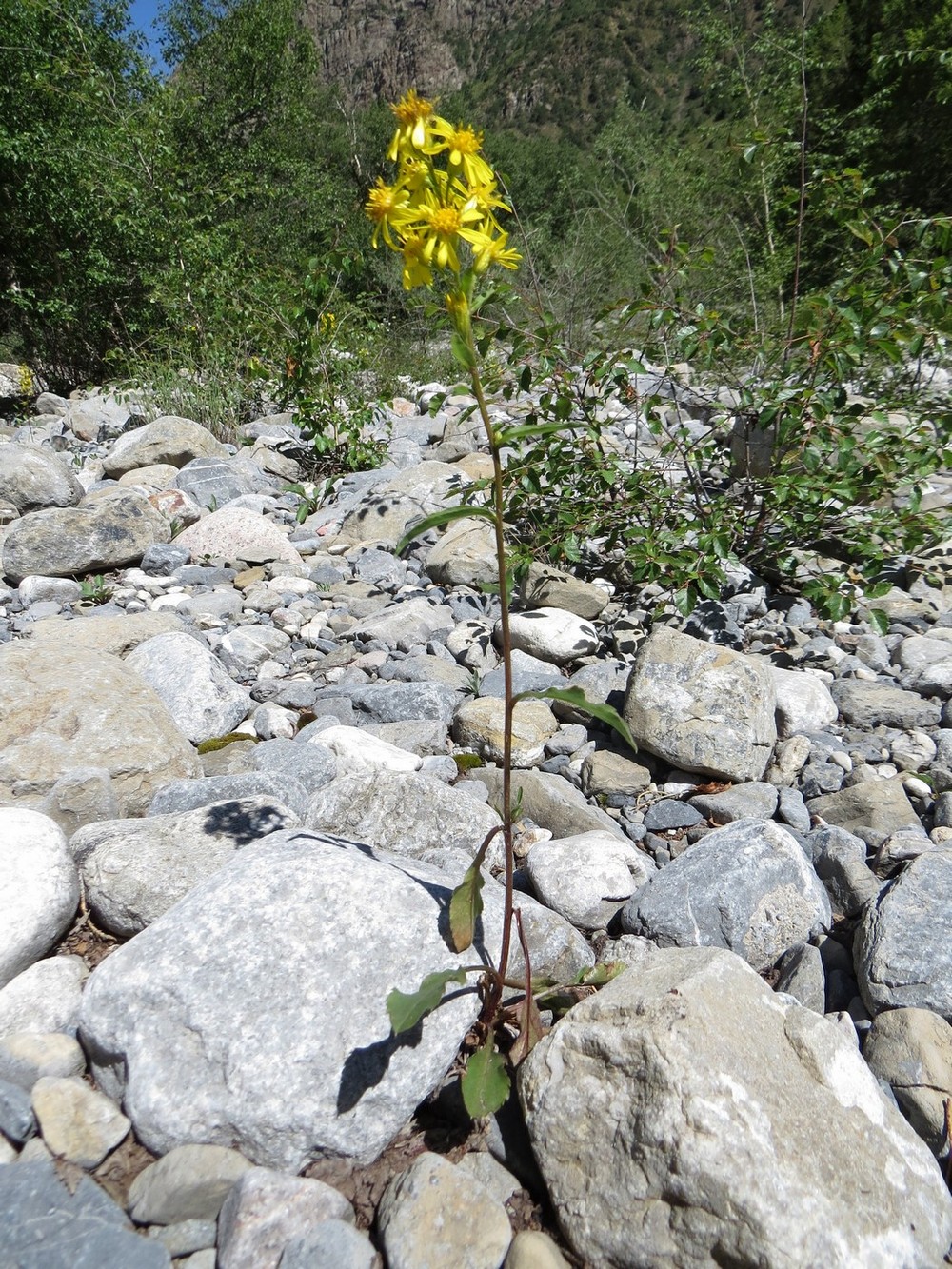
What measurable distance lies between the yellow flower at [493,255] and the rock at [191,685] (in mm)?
1941

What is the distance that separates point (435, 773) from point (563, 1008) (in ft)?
3.29

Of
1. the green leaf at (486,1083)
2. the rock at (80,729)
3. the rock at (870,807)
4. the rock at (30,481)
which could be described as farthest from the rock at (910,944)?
the rock at (30,481)

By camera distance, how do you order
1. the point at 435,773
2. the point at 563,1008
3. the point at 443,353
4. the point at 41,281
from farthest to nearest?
the point at 41,281 → the point at 443,353 → the point at 435,773 → the point at 563,1008

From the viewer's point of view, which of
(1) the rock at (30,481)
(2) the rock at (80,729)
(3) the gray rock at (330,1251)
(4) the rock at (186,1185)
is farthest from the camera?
(1) the rock at (30,481)

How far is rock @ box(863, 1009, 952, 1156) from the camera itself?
1.64 m

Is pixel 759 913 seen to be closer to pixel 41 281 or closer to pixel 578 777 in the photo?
pixel 578 777

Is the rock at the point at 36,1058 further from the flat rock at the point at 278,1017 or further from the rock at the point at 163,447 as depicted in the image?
the rock at the point at 163,447

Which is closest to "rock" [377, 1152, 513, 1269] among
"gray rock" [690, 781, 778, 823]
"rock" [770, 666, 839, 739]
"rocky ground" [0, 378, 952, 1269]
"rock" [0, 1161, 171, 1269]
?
"rocky ground" [0, 378, 952, 1269]

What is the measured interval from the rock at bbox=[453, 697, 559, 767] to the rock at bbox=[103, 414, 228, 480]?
3975 millimetres

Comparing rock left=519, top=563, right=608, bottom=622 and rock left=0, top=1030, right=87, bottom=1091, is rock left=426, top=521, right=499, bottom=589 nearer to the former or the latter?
rock left=519, top=563, right=608, bottom=622

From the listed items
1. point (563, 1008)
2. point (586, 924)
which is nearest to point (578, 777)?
point (586, 924)

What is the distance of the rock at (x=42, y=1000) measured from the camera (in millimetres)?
1778

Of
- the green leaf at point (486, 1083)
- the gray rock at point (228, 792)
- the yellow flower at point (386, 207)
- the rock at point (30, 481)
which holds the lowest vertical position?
the green leaf at point (486, 1083)

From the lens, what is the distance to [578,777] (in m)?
2.81
